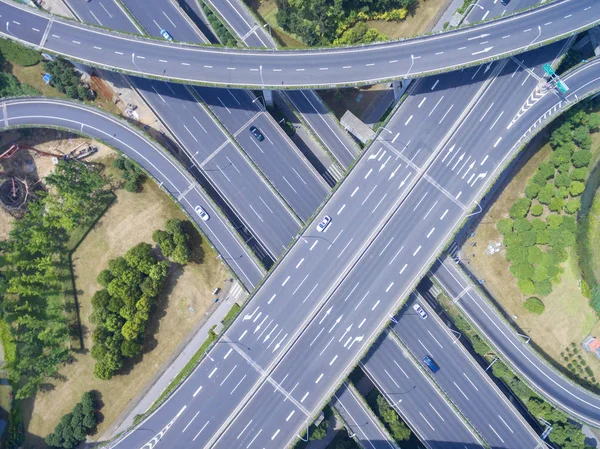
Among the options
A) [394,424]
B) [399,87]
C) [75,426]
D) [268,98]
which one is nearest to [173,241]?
[268,98]

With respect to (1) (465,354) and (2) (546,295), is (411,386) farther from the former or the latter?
(2) (546,295)

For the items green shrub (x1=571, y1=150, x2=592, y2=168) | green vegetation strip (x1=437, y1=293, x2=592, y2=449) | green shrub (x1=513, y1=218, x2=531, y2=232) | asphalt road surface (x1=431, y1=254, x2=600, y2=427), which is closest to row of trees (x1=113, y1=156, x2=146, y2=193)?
asphalt road surface (x1=431, y1=254, x2=600, y2=427)

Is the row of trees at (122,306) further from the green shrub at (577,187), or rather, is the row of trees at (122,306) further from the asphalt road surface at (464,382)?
the green shrub at (577,187)

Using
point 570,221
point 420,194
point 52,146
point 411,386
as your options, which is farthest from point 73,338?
point 570,221

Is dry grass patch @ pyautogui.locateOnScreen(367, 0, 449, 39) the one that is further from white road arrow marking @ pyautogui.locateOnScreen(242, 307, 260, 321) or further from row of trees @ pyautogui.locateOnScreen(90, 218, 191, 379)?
white road arrow marking @ pyautogui.locateOnScreen(242, 307, 260, 321)

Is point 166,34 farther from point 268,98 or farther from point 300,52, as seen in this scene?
point 300,52
